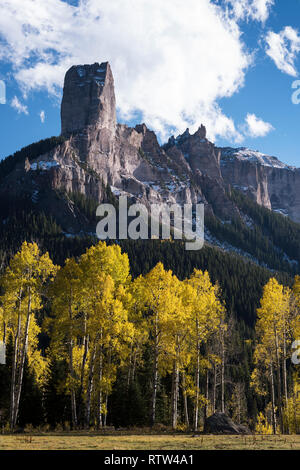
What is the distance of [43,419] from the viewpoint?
30859mm

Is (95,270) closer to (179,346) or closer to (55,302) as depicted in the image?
(55,302)

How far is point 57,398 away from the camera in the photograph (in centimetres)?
3145

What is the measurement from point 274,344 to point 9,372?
2262 cm
